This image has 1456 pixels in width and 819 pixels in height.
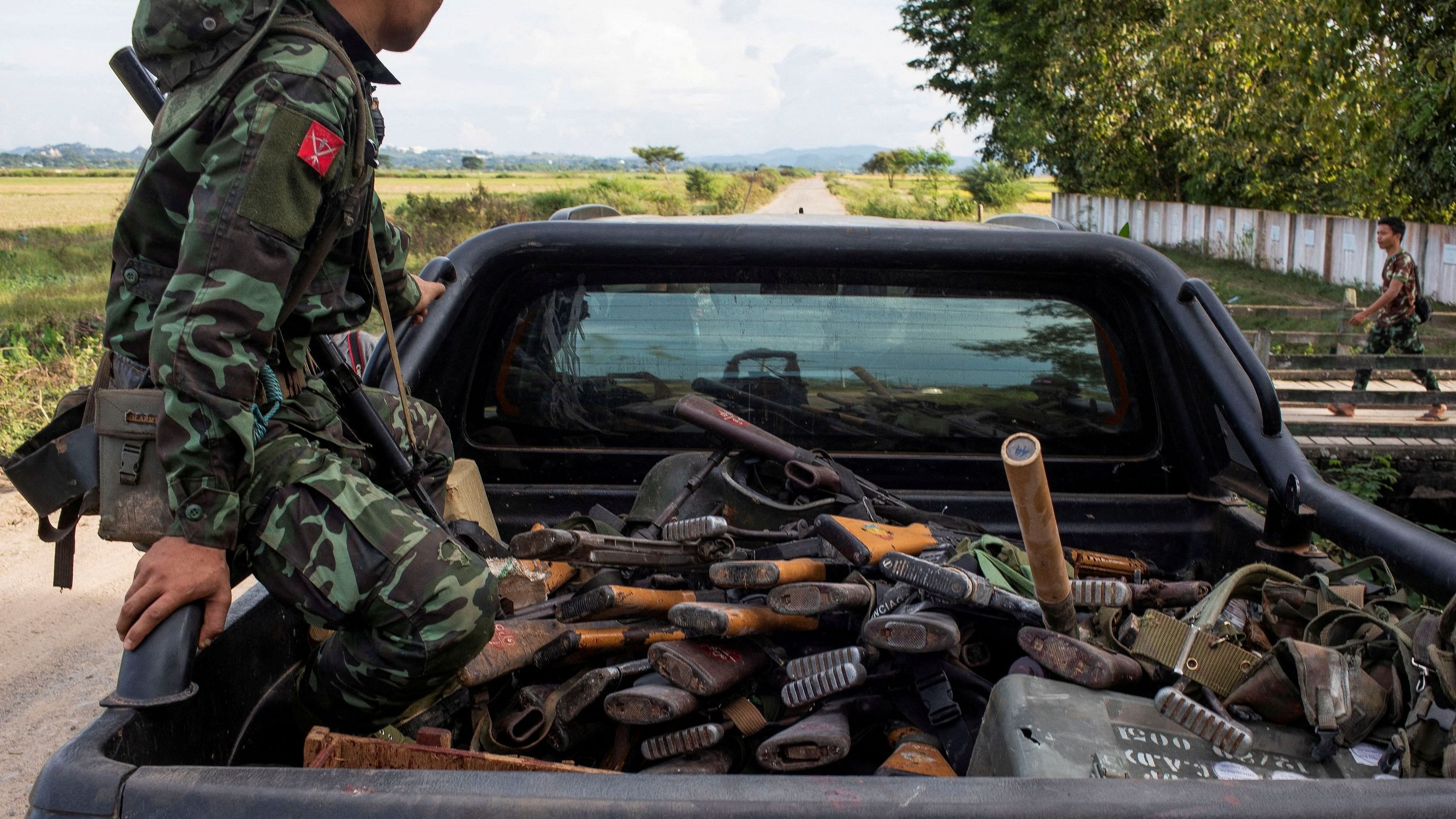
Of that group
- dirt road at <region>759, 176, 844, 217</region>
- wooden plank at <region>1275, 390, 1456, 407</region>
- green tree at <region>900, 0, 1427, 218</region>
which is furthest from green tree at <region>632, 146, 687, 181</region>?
wooden plank at <region>1275, 390, 1456, 407</region>

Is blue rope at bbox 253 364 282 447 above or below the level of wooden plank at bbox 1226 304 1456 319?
above

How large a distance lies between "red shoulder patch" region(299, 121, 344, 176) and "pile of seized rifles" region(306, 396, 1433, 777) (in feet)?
2.32

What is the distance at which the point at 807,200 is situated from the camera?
5519 cm

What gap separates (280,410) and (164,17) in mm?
662

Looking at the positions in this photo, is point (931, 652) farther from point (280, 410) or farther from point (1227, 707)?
point (280, 410)

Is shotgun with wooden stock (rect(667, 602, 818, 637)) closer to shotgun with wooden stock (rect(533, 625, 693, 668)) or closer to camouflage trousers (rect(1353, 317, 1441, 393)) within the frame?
shotgun with wooden stock (rect(533, 625, 693, 668))

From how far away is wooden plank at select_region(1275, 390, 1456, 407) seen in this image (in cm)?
681

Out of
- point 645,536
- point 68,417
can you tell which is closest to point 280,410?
point 68,417

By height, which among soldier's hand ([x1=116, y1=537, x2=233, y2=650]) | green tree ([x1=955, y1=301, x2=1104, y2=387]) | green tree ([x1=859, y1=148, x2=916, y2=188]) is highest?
Result: green tree ([x1=859, y1=148, x2=916, y2=188])

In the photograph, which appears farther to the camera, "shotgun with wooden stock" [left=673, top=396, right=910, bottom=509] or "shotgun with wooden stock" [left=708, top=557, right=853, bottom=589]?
"shotgun with wooden stock" [left=673, top=396, right=910, bottom=509]

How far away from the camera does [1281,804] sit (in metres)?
1.16

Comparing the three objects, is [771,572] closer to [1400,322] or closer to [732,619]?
[732,619]

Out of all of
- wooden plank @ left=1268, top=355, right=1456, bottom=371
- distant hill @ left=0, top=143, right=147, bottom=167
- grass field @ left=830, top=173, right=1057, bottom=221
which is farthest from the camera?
distant hill @ left=0, top=143, right=147, bottom=167

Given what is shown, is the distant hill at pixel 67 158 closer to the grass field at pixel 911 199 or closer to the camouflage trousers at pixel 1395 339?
the grass field at pixel 911 199
